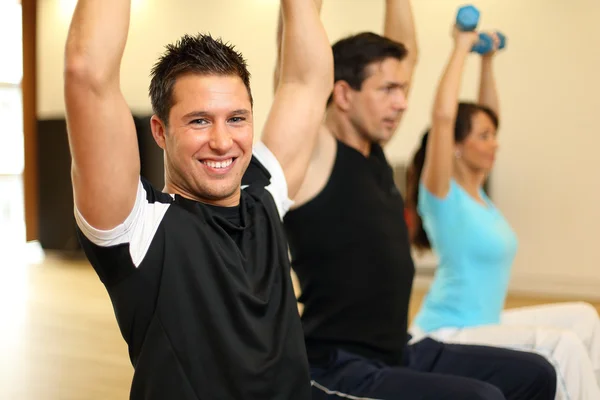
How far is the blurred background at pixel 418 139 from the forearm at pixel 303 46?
73.0 inches

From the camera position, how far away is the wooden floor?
2914 mm

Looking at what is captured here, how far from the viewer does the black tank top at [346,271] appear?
170cm

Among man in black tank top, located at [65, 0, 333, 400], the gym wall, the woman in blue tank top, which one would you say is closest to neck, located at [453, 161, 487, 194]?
the woman in blue tank top

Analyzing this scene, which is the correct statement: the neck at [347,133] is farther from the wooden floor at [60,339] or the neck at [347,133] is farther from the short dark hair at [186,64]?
the wooden floor at [60,339]

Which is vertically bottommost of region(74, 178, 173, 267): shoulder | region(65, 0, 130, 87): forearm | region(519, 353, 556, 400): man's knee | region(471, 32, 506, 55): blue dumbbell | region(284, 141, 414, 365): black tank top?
region(519, 353, 556, 400): man's knee

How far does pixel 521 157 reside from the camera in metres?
4.69

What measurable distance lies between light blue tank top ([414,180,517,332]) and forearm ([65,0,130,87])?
140cm

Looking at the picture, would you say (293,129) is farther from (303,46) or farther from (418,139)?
(418,139)

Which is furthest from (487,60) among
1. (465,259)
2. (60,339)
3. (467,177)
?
(60,339)

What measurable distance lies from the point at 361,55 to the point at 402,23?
40cm

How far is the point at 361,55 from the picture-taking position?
189 centimetres

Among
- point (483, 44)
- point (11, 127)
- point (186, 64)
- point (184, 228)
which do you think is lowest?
point (11, 127)

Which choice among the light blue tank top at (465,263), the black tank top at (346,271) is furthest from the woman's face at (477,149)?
the black tank top at (346,271)

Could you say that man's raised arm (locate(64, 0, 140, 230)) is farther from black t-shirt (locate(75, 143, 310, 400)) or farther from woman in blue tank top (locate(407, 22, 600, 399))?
woman in blue tank top (locate(407, 22, 600, 399))
